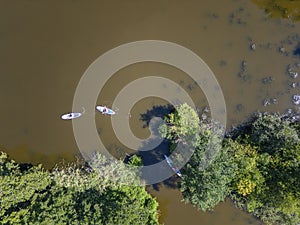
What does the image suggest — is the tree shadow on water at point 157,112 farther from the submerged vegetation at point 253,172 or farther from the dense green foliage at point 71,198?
the dense green foliage at point 71,198

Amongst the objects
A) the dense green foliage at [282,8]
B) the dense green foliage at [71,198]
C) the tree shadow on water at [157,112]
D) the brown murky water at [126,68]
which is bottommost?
the dense green foliage at [71,198]

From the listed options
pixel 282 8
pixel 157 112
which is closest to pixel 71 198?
pixel 157 112

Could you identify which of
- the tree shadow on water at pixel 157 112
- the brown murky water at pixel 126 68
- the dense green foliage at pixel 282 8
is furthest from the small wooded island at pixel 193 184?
the dense green foliage at pixel 282 8

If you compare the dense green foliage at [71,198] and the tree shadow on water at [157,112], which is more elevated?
the tree shadow on water at [157,112]

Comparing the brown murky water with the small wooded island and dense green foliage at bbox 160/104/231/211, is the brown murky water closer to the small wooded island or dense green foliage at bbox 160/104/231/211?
the small wooded island

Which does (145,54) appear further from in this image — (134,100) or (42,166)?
(42,166)

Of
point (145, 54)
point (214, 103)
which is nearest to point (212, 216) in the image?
point (214, 103)
